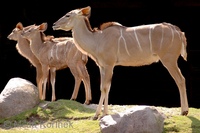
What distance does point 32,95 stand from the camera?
1005cm

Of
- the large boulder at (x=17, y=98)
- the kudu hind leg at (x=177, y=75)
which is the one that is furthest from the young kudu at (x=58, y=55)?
the kudu hind leg at (x=177, y=75)

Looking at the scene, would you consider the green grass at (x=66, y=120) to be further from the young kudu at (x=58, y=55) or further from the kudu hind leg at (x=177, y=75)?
the young kudu at (x=58, y=55)

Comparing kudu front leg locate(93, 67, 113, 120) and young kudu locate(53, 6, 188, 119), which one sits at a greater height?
young kudu locate(53, 6, 188, 119)

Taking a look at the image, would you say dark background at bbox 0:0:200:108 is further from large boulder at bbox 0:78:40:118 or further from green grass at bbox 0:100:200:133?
green grass at bbox 0:100:200:133

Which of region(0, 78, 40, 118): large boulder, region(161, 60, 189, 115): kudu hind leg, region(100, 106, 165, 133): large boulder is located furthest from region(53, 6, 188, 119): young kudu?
region(0, 78, 40, 118): large boulder

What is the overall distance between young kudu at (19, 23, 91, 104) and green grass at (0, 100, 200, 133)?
2.56 ft

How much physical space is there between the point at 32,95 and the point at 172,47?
3011 mm

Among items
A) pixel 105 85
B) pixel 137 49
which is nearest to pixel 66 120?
pixel 105 85

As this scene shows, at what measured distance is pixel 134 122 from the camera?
7617mm

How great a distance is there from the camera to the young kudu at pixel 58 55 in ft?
35.3

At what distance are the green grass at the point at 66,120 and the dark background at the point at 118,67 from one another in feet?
16.0

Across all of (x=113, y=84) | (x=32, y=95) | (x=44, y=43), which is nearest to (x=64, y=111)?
(x=32, y=95)

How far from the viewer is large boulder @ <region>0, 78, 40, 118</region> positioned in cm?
965

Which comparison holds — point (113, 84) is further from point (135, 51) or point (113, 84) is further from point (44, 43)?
point (135, 51)
